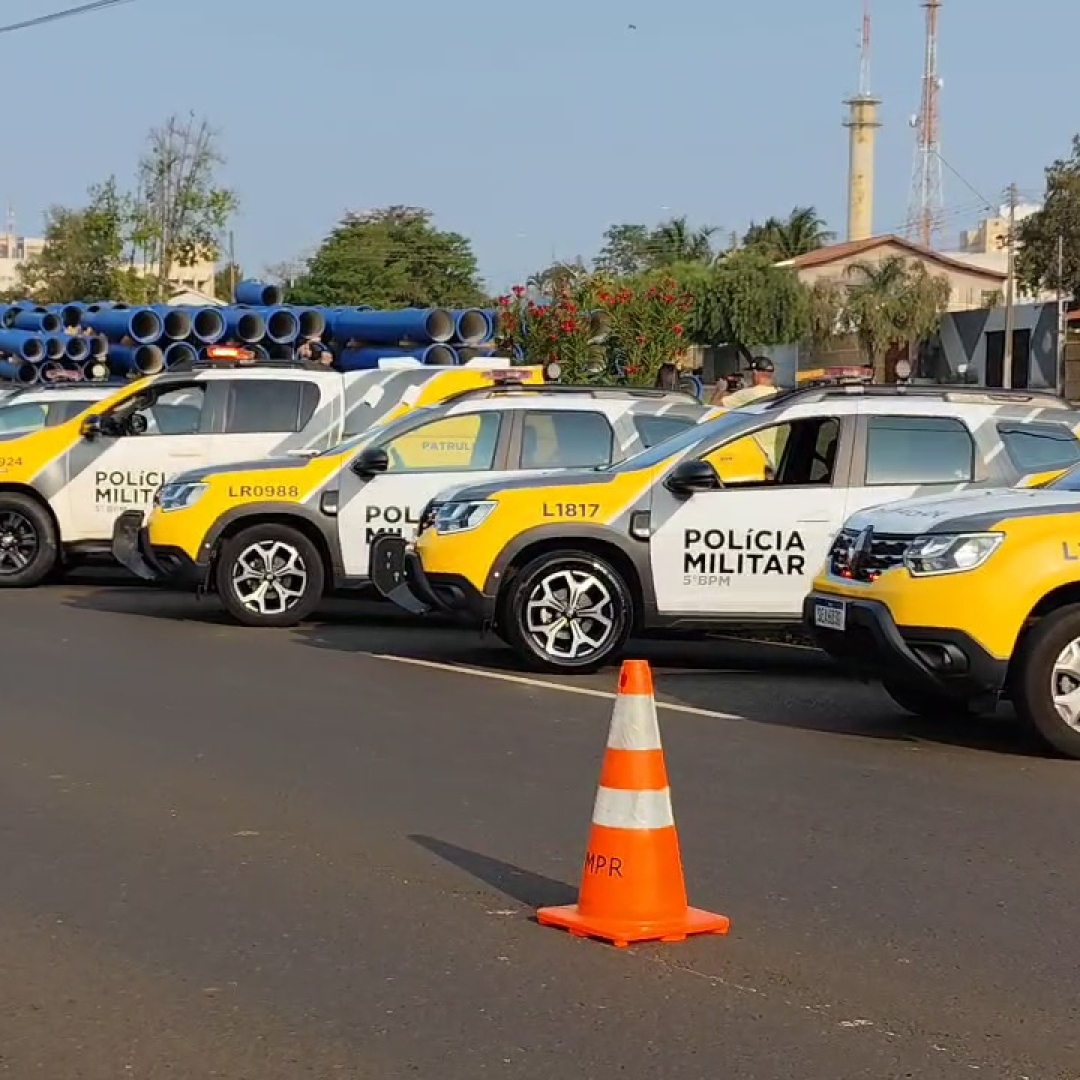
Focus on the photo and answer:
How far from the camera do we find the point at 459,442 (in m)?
14.2

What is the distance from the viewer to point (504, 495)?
39.3 feet

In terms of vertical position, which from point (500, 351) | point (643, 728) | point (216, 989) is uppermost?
point (500, 351)

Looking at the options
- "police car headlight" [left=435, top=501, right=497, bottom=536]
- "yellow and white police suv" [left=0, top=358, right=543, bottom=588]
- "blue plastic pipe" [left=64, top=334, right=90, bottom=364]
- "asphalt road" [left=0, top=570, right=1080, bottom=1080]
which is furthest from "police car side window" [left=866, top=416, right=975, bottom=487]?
"blue plastic pipe" [left=64, top=334, right=90, bottom=364]

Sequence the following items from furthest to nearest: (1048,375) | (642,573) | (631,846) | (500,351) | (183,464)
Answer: (1048,375) → (500,351) → (183,464) → (642,573) → (631,846)

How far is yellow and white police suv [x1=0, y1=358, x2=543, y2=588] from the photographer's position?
1656 centimetres

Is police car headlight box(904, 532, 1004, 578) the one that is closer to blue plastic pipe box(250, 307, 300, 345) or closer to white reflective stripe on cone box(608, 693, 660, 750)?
white reflective stripe on cone box(608, 693, 660, 750)

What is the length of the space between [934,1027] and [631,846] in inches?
44.1

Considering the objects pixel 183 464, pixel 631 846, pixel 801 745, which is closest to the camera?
pixel 631 846

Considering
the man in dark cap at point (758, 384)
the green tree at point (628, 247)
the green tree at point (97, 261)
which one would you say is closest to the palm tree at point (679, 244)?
the green tree at point (628, 247)

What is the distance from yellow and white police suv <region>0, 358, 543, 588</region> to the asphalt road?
5599 mm

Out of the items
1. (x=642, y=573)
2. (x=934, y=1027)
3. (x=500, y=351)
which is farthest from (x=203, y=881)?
(x=500, y=351)

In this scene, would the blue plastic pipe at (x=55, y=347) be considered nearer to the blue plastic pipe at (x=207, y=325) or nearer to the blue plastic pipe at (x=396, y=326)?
the blue plastic pipe at (x=207, y=325)

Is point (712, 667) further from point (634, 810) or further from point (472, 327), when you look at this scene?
point (472, 327)

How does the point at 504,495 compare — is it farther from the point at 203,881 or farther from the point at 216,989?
the point at 216,989
